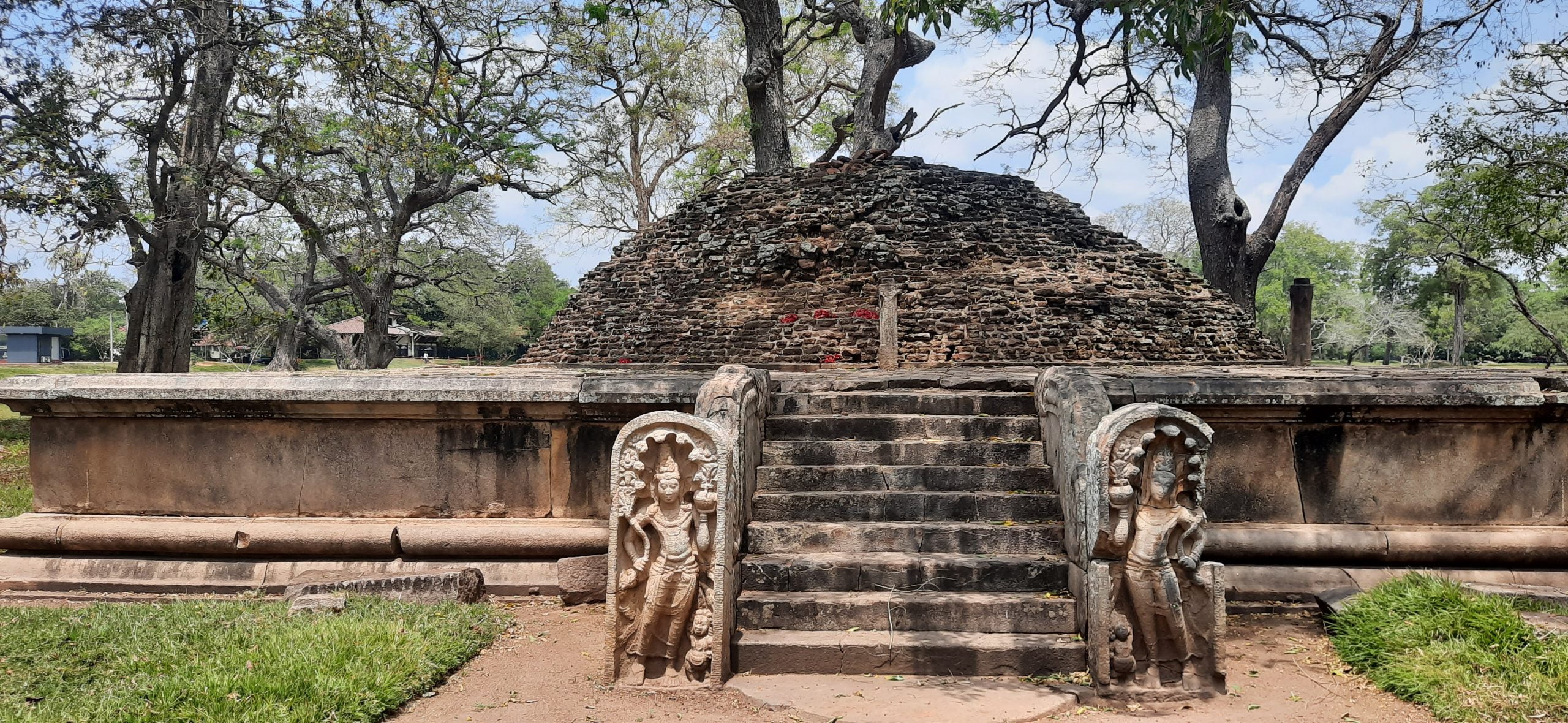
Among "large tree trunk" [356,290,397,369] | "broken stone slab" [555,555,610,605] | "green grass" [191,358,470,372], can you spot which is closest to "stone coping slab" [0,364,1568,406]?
"broken stone slab" [555,555,610,605]

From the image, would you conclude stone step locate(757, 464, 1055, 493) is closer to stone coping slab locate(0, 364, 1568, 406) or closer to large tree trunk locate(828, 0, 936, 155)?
stone coping slab locate(0, 364, 1568, 406)

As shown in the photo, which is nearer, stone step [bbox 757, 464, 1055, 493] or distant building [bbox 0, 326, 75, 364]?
stone step [bbox 757, 464, 1055, 493]

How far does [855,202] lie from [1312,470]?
9610 mm

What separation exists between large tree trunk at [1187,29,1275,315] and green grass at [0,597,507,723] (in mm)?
14769

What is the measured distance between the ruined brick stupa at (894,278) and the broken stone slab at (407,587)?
25.0 ft

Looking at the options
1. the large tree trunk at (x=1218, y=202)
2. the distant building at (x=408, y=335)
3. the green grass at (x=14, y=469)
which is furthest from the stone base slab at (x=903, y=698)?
the distant building at (x=408, y=335)

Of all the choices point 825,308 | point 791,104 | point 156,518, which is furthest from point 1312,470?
point 791,104

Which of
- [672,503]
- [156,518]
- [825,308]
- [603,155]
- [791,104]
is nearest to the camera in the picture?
[672,503]

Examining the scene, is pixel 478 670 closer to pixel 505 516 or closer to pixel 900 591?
pixel 505 516

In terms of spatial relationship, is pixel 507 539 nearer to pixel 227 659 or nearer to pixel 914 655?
pixel 227 659

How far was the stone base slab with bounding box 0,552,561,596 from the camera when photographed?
4.83 metres

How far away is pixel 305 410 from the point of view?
4.98 metres

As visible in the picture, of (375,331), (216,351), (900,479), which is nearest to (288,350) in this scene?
(375,331)

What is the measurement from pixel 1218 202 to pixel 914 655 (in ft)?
48.2
